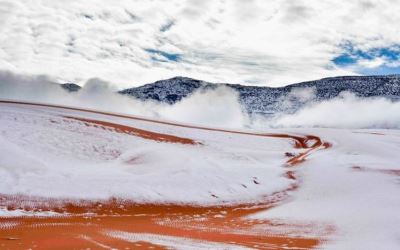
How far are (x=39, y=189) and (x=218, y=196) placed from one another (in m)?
8.74

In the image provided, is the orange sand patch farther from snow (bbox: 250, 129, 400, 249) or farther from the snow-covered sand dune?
snow (bbox: 250, 129, 400, 249)

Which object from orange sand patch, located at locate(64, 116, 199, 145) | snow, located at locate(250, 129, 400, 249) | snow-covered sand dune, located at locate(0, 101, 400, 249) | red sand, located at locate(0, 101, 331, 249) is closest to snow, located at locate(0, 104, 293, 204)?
snow-covered sand dune, located at locate(0, 101, 400, 249)

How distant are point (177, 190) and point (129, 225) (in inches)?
301

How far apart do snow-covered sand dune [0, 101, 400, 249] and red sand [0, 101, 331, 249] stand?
0.04 m

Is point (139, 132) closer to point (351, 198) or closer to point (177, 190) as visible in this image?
point (177, 190)

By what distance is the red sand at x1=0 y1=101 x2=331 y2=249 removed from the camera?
12070mm

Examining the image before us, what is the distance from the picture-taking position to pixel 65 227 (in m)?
14.8

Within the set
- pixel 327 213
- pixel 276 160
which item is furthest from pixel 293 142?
pixel 327 213

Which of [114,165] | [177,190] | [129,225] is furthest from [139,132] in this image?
[129,225]

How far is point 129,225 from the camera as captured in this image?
1614 centimetres

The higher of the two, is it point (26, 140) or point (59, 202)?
point (26, 140)

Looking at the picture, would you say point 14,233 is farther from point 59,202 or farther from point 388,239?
point 388,239

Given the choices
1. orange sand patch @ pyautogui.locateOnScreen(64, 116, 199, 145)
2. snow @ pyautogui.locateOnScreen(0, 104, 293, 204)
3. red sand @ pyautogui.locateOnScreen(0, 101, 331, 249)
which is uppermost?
orange sand patch @ pyautogui.locateOnScreen(64, 116, 199, 145)

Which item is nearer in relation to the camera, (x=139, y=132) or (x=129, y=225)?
(x=129, y=225)
